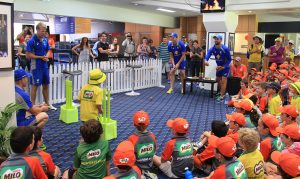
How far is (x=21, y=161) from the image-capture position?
2482mm

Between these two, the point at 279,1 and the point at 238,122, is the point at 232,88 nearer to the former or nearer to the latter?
the point at 279,1

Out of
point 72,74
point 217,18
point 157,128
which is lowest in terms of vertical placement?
point 157,128

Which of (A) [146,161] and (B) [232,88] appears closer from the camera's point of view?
(A) [146,161]

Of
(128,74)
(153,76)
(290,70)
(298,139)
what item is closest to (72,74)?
(128,74)

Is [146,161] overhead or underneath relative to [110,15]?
underneath

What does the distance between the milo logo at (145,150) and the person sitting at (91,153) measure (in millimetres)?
514

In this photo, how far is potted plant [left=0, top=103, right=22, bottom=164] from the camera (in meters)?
3.43

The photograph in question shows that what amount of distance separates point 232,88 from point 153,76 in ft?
9.65

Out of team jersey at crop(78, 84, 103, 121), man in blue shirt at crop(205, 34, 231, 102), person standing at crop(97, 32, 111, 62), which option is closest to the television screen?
man in blue shirt at crop(205, 34, 231, 102)

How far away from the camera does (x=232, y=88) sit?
28.9 feet

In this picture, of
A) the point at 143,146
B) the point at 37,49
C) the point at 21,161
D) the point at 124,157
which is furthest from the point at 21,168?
A: the point at 37,49

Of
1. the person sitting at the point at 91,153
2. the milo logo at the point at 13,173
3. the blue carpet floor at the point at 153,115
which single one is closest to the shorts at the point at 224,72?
the blue carpet floor at the point at 153,115

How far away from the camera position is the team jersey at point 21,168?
2396 millimetres

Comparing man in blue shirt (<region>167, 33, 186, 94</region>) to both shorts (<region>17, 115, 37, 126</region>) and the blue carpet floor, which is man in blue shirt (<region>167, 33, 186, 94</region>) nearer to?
the blue carpet floor
